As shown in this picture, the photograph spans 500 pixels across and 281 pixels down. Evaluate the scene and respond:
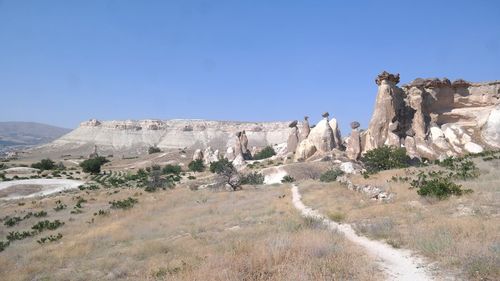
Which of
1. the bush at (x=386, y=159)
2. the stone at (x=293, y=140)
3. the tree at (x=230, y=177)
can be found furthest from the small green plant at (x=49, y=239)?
the stone at (x=293, y=140)

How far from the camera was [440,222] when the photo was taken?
33.5 ft

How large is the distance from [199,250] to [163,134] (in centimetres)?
14124

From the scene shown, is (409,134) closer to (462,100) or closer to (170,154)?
(462,100)

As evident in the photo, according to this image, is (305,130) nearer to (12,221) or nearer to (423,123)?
(423,123)

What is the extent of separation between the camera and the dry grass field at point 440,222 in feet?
22.8

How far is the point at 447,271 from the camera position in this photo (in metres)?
6.88

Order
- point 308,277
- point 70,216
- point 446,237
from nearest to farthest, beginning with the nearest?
point 308,277 < point 446,237 < point 70,216

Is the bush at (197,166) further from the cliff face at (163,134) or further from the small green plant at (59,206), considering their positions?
the cliff face at (163,134)

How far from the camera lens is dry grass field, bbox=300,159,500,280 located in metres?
6.95

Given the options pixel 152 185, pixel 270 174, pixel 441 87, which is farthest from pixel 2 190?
pixel 441 87

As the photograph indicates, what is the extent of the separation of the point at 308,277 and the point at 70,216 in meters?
21.0

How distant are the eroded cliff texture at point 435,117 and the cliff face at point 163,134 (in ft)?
307

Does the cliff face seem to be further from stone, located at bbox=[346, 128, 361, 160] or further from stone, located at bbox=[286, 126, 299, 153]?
stone, located at bbox=[346, 128, 361, 160]

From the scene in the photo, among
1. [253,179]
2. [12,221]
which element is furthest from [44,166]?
[12,221]
